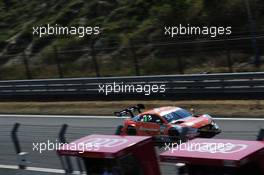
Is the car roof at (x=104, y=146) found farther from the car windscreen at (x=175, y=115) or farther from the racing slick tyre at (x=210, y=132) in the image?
the car windscreen at (x=175, y=115)

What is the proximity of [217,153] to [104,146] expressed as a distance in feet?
6.27

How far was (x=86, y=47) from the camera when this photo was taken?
31.7m

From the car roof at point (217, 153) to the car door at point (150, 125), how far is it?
8489 mm

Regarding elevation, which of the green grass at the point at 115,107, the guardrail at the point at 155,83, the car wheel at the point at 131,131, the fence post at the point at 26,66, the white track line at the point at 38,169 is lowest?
the white track line at the point at 38,169

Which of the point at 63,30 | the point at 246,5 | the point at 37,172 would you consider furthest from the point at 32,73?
the point at 37,172

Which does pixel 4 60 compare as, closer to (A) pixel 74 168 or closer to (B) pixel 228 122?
(B) pixel 228 122

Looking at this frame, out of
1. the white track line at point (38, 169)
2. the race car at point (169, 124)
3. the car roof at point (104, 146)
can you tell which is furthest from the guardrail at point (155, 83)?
the car roof at point (104, 146)

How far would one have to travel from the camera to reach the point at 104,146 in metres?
8.39

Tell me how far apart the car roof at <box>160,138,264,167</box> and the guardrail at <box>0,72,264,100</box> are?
43.1 feet

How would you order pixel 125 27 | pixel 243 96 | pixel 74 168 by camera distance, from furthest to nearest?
pixel 125 27 → pixel 243 96 → pixel 74 168

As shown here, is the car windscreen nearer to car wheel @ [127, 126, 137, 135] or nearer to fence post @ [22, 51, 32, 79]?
car wheel @ [127, 126, 137, 135]

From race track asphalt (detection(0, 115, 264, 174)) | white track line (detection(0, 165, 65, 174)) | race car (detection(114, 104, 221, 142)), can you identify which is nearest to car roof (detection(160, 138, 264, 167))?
race track asphalt (detection(0, 115, 264, 174))

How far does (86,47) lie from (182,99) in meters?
10.7

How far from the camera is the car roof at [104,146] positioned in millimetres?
8102
